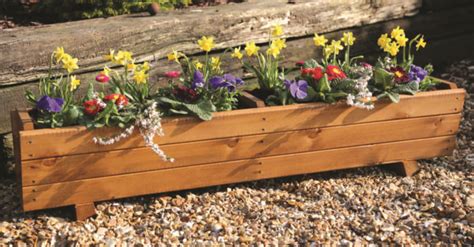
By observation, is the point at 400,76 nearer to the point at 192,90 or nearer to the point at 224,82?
the point at 224,82

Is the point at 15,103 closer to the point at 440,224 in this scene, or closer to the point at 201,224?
the point at 201,224

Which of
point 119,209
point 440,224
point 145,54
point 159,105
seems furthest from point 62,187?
point 440,224

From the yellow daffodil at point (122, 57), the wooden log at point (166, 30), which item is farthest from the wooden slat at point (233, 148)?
the wooden log at point (166, 30)

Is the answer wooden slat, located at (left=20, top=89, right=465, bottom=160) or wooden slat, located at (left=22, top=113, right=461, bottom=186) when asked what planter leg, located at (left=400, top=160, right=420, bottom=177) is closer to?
wooden slat, located at (left=22, top=113, right=461, bottom=186)

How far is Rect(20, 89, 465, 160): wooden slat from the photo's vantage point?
10.3ft

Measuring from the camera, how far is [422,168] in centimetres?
400

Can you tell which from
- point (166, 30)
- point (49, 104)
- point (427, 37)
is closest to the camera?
point (49, 104)

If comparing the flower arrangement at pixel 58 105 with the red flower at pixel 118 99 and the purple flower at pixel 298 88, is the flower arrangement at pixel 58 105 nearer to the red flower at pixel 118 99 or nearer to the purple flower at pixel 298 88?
the red flower at pixel 118 99

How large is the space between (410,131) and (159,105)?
1398 mm

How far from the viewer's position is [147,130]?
10.6 ft

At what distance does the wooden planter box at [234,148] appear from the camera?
3.19 meters

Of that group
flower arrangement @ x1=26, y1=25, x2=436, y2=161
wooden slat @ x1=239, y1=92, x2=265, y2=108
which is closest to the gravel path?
flower arrangement @ x1=26, y1=25, x2=436, y2=161

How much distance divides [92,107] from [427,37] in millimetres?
2909

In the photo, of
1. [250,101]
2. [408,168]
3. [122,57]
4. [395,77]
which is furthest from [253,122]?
[408,168]
